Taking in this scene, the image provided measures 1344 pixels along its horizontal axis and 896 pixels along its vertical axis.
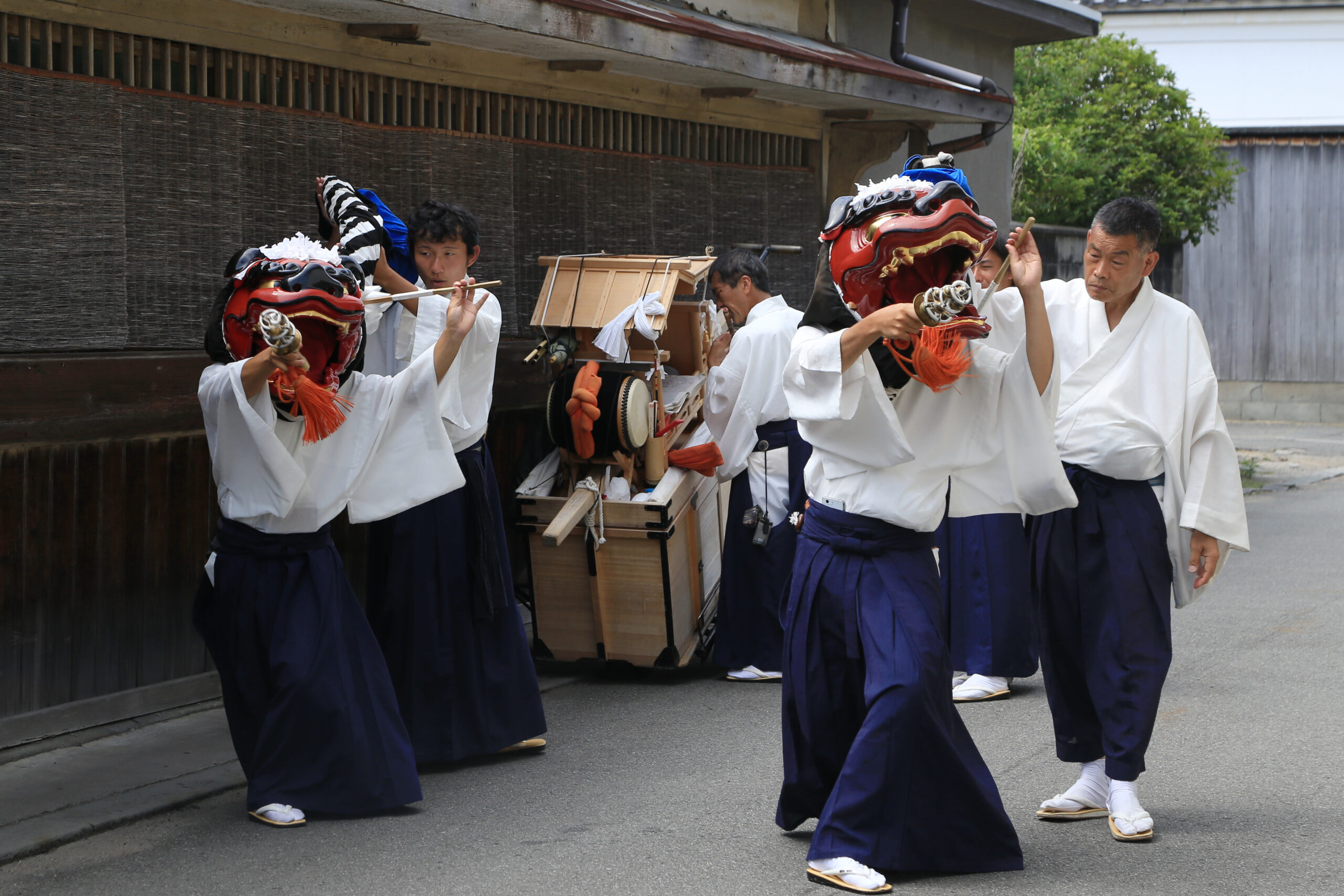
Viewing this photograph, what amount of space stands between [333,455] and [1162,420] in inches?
114

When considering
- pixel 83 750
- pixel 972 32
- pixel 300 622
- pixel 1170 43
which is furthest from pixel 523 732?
pixel 1170 43

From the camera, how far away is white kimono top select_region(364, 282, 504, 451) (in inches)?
219

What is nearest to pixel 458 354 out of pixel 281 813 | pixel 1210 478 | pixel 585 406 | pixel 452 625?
pixel 452 625

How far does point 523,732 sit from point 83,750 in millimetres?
1766

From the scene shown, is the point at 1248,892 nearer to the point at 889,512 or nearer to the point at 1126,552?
the point at 1126,552

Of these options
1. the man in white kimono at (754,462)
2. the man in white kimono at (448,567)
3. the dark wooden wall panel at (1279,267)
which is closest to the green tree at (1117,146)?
the dark wooden wall panel at (1279,267)

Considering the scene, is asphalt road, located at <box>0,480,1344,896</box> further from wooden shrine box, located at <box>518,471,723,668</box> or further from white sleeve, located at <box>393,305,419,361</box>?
white sleeve, located at <box>393,305,419,361</box>

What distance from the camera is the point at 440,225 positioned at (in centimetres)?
568

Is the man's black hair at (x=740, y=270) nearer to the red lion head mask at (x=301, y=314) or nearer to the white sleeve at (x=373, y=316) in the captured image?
the white sleeve at (x=373, y=316)

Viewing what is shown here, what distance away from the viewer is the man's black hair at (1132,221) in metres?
4.90

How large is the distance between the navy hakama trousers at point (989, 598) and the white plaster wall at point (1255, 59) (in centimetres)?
2087

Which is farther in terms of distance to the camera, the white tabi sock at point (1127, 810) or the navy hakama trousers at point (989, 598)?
the navy hakama trousers at point (989, 598)

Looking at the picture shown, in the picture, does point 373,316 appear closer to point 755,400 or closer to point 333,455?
point 333,455

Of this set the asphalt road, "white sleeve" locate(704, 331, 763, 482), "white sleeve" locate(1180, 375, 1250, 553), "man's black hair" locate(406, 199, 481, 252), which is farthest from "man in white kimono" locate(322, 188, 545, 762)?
A: "white sleeve" locate(1180, 375, 1250, 553)
